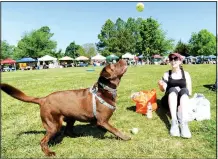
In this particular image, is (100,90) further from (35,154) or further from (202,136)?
(202,136)

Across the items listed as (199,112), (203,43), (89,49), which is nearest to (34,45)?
(89,49)

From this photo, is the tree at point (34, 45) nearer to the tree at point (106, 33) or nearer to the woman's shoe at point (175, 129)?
the tree at point (106, 33)

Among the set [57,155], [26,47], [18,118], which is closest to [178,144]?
[57,155]

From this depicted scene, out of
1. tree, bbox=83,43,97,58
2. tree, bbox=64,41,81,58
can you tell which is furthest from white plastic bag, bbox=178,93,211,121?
tree, bbox=64,41,81,58

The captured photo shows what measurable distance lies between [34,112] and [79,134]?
9.74ft

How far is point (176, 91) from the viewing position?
6.54m

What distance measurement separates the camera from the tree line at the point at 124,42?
254 feet

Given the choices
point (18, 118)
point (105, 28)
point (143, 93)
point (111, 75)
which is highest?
point (105, 28)

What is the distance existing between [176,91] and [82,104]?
2.30 metres

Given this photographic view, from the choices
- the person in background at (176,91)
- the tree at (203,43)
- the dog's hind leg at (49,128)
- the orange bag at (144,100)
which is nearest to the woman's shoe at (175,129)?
A: the person in background at (176,91)

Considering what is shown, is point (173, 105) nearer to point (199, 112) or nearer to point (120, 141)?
point (199, 112)

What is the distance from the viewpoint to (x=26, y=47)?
86.2m

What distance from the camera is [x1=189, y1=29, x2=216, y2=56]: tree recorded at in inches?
3693

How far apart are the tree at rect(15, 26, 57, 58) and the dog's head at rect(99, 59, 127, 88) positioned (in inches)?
3305
